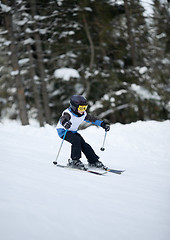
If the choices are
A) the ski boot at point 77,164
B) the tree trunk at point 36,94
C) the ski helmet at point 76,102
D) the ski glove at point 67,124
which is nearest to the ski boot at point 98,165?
the ski boot at point 77,164

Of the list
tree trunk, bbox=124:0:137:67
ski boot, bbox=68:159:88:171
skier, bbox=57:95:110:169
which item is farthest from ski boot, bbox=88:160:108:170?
tree trunk, bbox=124:0:137:67

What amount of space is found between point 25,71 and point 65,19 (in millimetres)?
3325

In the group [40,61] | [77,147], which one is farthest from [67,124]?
[40,61]

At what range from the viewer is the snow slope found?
2146 millimetres

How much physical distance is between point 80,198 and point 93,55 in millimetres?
10037

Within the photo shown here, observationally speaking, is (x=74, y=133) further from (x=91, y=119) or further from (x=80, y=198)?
(x=80, y=198)

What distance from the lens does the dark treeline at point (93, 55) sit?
10891 millimetres

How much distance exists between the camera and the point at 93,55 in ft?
39.3

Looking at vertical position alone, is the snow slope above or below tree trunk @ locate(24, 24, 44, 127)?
above

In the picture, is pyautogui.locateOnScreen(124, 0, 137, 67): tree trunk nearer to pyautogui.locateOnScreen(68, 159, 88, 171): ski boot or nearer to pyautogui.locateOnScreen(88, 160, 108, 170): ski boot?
pyautogui.locateOnScreen(88, 160, 108, 170): ski boot

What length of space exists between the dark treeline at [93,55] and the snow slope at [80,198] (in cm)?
588

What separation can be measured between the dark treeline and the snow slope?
19.3ft

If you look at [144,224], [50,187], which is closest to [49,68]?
[50,187]

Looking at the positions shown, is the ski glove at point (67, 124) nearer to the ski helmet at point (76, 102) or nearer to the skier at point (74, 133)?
the skier at point (74, 133)
